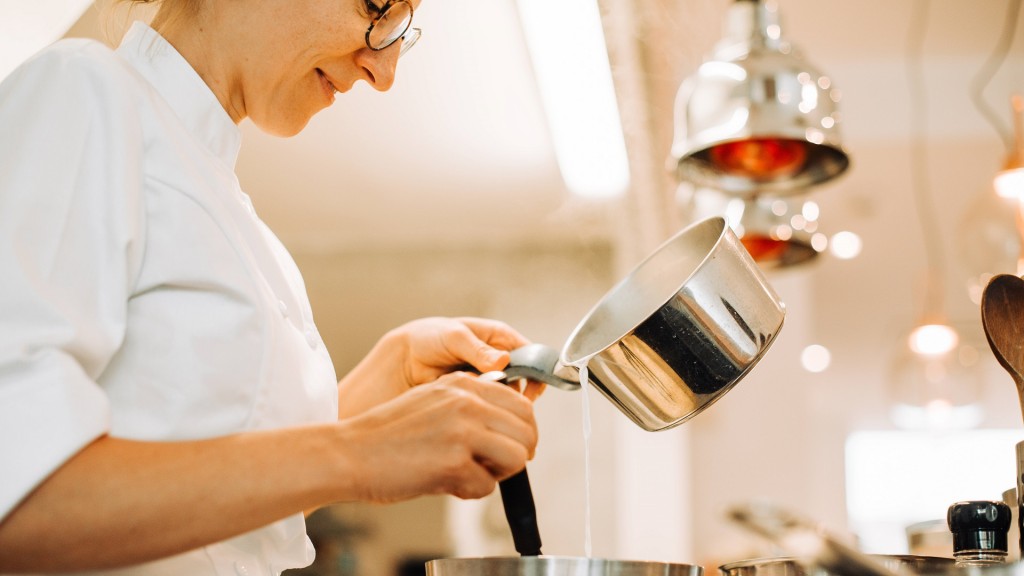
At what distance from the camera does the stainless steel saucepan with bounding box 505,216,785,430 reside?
0.89m

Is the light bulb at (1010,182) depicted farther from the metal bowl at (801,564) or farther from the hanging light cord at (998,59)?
the hanging light cord at (998,59)

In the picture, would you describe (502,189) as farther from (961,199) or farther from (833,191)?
(961,199)

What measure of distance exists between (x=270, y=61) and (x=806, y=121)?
1144 millimetres

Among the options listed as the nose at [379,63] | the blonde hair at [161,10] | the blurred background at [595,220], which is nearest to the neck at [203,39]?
the blonde hair at [161,10]

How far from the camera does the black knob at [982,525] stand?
743mm

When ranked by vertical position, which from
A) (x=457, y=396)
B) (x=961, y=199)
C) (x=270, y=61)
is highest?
(x=961, y=199)

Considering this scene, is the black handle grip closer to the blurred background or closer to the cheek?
the cheek

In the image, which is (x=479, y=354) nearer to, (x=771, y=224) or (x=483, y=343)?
(x=483, y=343)

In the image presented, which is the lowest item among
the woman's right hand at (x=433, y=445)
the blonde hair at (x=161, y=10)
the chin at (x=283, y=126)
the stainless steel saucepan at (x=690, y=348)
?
the woman's right hand at (x=433, y=445)

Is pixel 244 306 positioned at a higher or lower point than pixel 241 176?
lower

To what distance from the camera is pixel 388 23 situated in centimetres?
98

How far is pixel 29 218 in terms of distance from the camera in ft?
2.20

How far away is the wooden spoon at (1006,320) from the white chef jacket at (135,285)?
592mm

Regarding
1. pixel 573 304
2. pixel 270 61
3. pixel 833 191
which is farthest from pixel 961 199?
pixel 270 61
